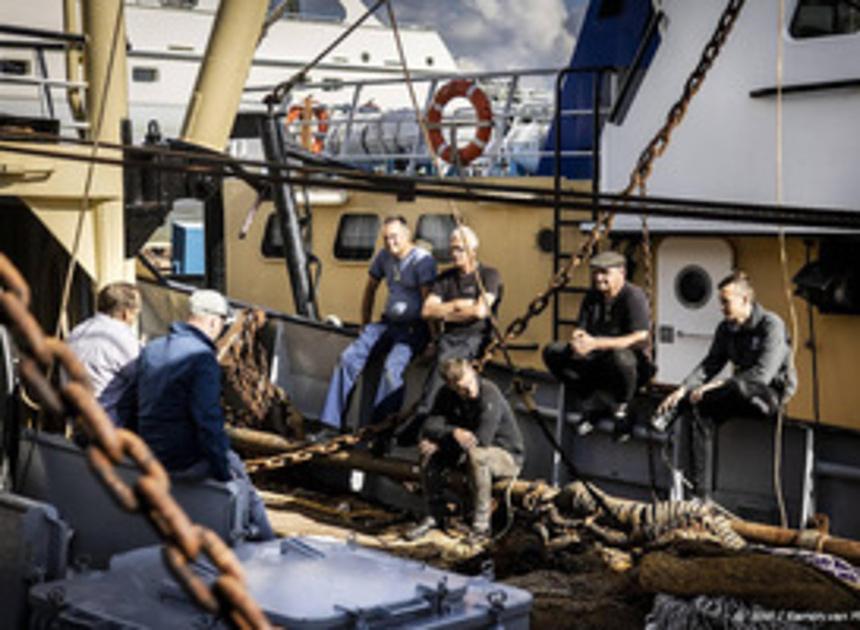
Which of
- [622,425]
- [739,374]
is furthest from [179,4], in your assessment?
[739,374]

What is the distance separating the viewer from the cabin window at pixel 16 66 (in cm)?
2433

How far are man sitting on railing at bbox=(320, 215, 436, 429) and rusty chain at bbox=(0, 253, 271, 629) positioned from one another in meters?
7.24

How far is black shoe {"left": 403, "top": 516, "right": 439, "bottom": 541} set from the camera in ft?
29.2

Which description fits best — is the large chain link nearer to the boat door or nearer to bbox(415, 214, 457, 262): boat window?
the boat door

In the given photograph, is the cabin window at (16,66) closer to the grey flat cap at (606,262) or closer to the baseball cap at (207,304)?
the grey flat cap at (606,262)

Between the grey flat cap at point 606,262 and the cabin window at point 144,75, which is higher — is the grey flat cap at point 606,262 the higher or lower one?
the lower one

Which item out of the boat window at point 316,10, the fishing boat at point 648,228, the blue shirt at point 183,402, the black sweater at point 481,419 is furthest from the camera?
the boat window at point 316,10

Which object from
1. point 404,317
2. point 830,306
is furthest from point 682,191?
point 404,317

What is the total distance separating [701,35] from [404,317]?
131 inches

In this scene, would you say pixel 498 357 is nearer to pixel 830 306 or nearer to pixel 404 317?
pixel 404 317

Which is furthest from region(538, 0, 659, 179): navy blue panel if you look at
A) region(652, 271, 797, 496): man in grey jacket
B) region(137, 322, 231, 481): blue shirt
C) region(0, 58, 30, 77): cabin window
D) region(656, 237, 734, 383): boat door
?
region(0, 58, 30, 77): cabin window

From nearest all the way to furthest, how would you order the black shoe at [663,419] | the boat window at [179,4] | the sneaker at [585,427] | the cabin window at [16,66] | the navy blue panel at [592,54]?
1. the black shoe at [663,419]
2. the sneaker at [585,427]
3. the navy blue panel at [592,54]
4. the cabin window at [16,66]
5. the boat window at [179,4]

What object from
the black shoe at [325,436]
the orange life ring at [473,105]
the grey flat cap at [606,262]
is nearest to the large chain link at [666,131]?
the grey flat cap at [606,262]

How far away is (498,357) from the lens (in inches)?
488
